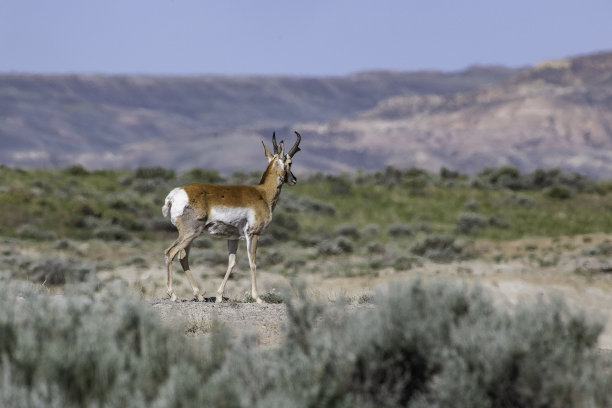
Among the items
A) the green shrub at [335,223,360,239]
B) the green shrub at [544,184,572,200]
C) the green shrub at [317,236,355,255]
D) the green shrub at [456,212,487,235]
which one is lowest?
the green shrub at [317,236,355,255]

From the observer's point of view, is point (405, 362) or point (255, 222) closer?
point (405, 362)

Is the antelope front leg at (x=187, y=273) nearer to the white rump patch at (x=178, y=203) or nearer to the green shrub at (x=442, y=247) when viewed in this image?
the white rump patch at (x=178, y=203)

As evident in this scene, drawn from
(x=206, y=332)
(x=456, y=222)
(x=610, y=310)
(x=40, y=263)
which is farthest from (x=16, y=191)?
(x=206, y=332)

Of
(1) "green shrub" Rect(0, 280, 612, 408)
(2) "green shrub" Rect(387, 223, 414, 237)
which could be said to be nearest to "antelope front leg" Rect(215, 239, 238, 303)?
(1) "green shrub" Rect(0, 280, 612, 408)

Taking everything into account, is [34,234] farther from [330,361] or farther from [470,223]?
[330,361]

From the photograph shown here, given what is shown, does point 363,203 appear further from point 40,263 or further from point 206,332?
point 206,332

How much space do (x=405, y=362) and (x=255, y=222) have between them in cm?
619

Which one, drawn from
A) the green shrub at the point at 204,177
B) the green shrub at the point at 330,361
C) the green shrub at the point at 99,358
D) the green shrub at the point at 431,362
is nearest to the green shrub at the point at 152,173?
the green shrub at the point at 204,177

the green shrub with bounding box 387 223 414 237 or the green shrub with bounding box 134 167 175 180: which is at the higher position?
the green shrub with bounding box 134 167 175 180

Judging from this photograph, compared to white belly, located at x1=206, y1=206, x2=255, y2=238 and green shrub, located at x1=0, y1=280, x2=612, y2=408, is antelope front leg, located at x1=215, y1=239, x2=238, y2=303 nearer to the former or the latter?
white belly, located at x1=206, y1=206, x2=255, y2=238

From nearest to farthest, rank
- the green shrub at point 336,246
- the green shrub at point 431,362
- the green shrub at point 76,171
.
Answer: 1. the green shrub at point 431,362
2. the green shrub at point 336,246
3. the green shrub at point 76,171

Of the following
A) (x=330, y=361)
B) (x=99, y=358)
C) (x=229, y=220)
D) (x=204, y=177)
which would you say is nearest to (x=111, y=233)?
(x=204, y=177)

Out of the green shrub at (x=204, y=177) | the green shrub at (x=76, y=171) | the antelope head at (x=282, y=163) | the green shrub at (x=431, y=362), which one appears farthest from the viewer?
the green shrub at (x=204, y=177)

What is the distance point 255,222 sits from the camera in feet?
40.9
